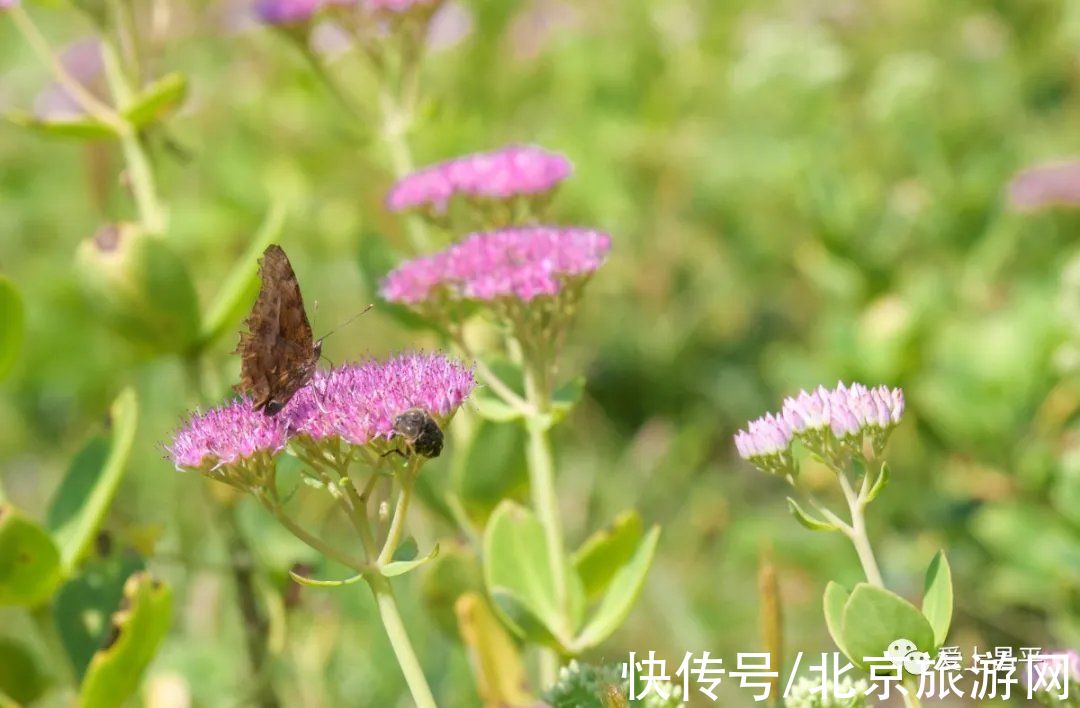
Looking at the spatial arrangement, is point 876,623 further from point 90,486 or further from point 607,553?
point 90,486

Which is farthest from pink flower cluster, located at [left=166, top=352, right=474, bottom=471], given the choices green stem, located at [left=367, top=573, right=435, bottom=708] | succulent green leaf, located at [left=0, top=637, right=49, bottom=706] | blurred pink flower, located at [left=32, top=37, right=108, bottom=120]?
blurred pink flower, located at [left=32, top=37, right=108, bottom=120]

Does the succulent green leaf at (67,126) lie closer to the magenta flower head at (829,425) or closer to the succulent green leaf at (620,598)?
the succulent green leaf at (620,598)

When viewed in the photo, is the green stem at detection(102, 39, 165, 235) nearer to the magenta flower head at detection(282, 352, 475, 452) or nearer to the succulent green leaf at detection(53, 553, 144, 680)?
the succulent green leaf at detection(53, 553, 144, 680)

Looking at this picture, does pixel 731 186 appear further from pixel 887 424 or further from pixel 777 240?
pixel 887 424

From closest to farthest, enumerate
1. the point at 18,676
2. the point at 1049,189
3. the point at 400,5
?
the point at 18,676, the point at 400,5, the point at 1049,189

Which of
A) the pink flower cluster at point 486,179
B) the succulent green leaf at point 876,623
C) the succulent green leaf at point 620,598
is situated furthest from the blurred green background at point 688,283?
the succulent green leaf at point 876,623

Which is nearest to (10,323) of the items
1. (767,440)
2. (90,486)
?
(90,486)
